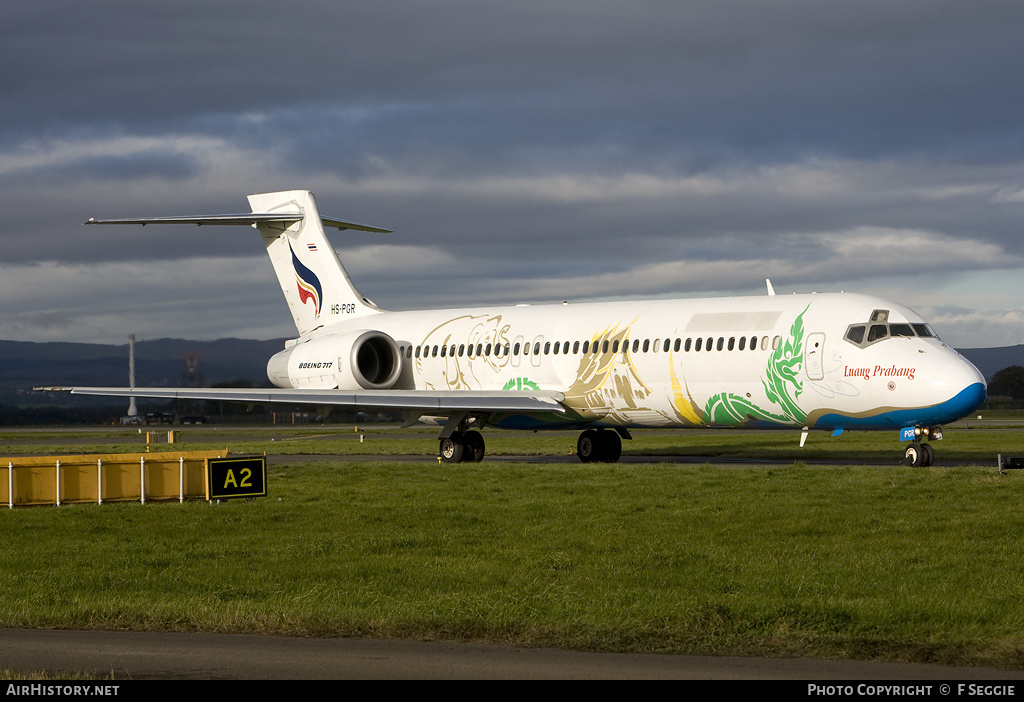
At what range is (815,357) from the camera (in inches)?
1082

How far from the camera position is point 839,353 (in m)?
27.2

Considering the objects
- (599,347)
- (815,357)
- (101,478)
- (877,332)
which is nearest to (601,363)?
(599,347)

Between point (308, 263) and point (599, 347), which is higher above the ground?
point (308, 263)

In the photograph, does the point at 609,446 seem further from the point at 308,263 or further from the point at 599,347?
the point at 308,263

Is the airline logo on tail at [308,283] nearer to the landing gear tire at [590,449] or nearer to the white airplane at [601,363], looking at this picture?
the white airplane at [601,363]

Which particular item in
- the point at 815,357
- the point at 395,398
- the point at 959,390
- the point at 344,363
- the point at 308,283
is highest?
the point at 308,283

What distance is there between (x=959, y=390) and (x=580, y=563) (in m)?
13.8

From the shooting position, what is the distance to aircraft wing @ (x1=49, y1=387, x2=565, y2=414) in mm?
31781

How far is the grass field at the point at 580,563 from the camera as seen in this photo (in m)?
10.9

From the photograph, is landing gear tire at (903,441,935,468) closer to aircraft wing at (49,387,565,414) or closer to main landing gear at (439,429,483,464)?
aircraft wing at (49,387,565,414)

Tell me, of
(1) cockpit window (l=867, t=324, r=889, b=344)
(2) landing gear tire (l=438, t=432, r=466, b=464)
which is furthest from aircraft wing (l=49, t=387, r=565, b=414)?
(1) cockpit window (l=867, t=324, r=889, b=344)

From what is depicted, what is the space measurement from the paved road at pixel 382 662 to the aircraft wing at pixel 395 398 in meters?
20.9

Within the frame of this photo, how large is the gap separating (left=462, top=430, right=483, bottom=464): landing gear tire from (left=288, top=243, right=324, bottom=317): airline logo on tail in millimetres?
8856
